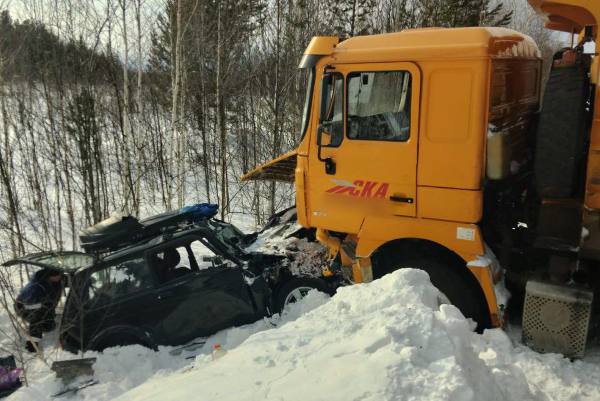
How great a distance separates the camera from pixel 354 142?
4762 mm

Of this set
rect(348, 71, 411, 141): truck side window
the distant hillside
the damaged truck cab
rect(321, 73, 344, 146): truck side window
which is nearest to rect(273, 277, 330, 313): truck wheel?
the damaged truck cab

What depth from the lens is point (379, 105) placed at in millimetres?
4633

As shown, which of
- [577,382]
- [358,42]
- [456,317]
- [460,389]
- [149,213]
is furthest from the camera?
[149,213]

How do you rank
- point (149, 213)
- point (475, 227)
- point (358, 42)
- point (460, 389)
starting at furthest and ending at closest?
point (149, 213) < point (358, 42) < point (475, 227) < point (460, 389)

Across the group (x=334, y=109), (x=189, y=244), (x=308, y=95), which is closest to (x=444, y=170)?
(x=334, y=109)

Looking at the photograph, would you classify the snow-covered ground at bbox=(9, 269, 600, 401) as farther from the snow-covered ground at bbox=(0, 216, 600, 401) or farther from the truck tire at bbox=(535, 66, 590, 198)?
the truck tire at bbox=(535, 66, 590, 198)

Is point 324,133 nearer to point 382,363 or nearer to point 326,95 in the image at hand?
point 326,95

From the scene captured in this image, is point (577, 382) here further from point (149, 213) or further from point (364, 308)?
point (149, 213)

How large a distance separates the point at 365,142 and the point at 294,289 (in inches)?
80.2

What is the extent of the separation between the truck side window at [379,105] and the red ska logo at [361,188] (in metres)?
0.47

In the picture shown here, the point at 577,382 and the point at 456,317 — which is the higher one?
the point at 456,317

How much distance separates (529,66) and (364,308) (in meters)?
3.76

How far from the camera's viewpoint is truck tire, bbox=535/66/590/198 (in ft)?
13.3

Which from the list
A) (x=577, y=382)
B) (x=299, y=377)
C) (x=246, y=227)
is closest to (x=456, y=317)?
(x=299, y=377)
